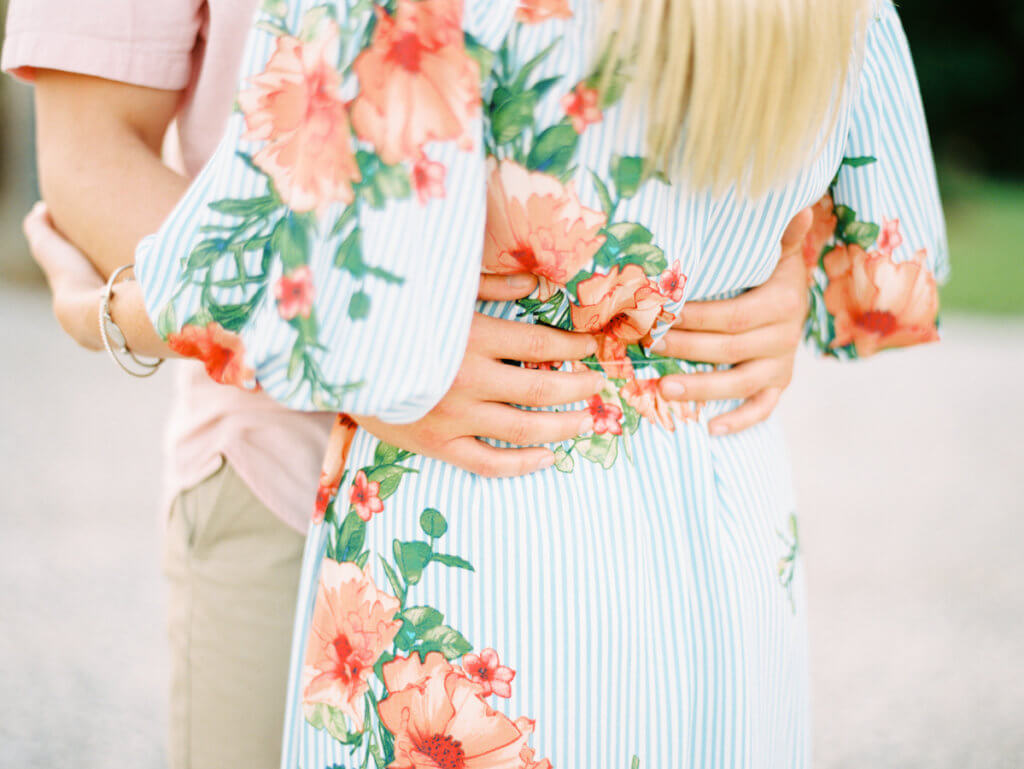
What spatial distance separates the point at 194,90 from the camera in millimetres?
1089

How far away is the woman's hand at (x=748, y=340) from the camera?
38.6 inches

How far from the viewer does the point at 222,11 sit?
3.35ft

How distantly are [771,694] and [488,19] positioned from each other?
71 cm

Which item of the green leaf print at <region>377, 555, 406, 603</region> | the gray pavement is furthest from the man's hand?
the gray pavement

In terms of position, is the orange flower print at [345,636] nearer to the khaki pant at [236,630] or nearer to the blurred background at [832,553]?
the khaki pant at [236,630]

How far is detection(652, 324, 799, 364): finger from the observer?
98cm

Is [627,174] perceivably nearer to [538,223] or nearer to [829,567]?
[538,223]

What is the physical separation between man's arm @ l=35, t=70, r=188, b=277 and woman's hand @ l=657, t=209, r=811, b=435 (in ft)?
1.87

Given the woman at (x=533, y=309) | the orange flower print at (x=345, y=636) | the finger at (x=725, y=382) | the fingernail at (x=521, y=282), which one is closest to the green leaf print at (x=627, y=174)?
the woman at (x=533, y=309)

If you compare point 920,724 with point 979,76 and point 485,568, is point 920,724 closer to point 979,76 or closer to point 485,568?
point 485,568

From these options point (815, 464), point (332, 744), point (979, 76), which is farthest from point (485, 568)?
point (979, 76)

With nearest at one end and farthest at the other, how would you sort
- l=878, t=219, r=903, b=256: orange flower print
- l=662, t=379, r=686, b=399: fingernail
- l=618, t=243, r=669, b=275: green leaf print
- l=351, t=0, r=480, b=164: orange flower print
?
1. l=351, t=0, r=480, b=164: orange flower print
2. l=618, t=243, r=669, b=275: green leaf print
3. l=662, t=379, r=686, b=399: fingernail
4. l=878, t=219, r=903, b=256: orange flower print

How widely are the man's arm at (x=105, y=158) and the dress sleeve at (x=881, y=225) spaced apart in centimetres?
74

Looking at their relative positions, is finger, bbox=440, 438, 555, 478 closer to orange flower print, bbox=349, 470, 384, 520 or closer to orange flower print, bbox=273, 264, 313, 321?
orange flower print, bbox=349, 470, 384, 520
